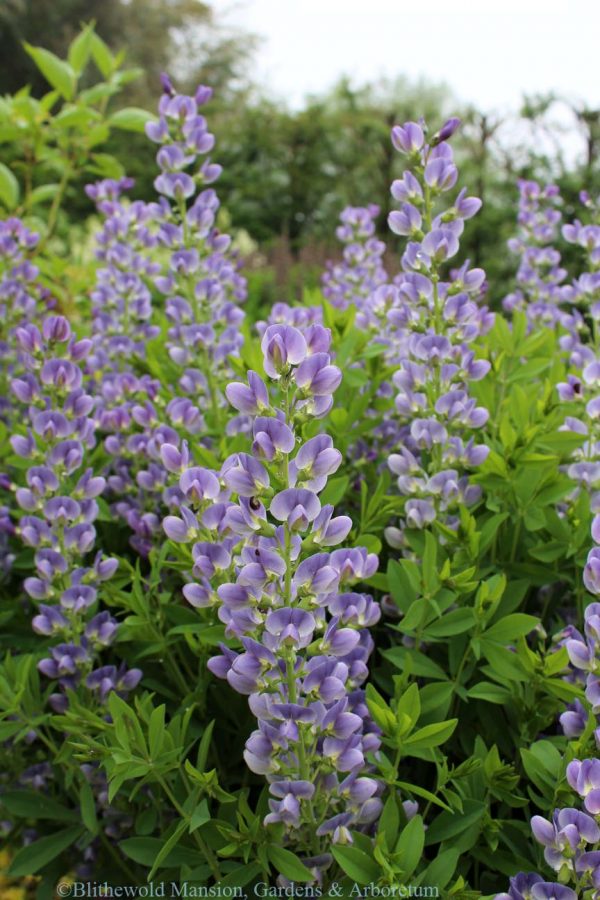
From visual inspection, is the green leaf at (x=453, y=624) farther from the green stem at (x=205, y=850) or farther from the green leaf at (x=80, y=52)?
the green leaf at (x=80, y=52)

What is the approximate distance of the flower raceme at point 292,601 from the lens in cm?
123

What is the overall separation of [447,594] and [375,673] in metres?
0.26

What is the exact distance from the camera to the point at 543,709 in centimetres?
160

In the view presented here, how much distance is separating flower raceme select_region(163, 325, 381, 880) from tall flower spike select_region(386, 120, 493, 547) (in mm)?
382

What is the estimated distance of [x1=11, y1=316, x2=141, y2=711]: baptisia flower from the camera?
1729 millimetres

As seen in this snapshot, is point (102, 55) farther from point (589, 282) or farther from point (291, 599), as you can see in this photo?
point (291, 599)

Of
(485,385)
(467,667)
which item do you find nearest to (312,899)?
(467,667)

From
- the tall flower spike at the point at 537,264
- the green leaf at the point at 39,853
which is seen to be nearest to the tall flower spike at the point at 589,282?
the tall flower spike at the point at 537,264

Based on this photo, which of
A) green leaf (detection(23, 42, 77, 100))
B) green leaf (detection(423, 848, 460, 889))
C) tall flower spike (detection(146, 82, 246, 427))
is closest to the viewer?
green leaf (detection(423, 848, 460, 889))

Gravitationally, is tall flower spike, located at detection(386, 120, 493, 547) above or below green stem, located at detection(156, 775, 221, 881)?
above

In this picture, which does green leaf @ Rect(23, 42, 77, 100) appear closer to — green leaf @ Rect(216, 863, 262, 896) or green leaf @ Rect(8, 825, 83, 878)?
green leaf @ Rect(8, 825, 83, 878)

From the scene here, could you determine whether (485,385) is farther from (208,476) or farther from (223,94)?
(223,94)

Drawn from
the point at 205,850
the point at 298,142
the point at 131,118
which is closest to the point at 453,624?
the point at 205,850

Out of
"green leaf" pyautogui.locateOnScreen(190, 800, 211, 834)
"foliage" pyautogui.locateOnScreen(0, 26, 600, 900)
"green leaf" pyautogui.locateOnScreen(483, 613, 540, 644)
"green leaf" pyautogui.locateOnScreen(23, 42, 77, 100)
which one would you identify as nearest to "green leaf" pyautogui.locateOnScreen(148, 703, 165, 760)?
"foliage" pyautogui.locateOnScreen(0, 26, 600, 900)
